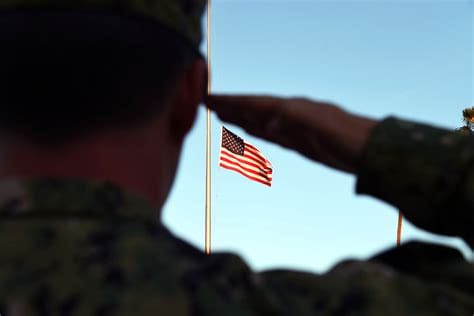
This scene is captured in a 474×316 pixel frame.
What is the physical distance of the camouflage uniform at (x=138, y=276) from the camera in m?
1.38

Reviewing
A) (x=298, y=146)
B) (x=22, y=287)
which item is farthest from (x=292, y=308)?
(x=298, y=146)

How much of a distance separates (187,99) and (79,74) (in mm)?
272

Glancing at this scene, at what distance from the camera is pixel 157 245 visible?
1.45 meters

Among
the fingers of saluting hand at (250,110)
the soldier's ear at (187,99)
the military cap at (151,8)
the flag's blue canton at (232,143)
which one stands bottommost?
the flag's blue canton at (232,143)

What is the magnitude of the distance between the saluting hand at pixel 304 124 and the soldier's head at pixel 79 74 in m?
0.47

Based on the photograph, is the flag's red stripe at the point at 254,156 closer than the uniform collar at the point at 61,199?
No

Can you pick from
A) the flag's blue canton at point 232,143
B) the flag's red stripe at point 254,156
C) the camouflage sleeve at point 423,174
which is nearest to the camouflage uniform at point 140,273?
the camouflage sleeve at point 423,174

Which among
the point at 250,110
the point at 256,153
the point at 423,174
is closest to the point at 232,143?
the point at 256,153

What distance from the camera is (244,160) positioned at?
13.5 meters

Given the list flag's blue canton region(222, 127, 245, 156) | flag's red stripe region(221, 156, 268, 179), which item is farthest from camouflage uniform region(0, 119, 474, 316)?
flag's blue canton region(222, 127, 245, 156)

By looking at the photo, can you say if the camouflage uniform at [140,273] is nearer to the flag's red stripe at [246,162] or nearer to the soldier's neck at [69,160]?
the soldier's neck at [69,160]

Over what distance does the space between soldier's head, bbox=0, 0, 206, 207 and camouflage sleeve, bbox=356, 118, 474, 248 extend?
0.57m

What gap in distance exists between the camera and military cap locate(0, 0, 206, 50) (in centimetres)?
A: 155

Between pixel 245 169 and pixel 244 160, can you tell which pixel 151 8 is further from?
pixel 244 160
